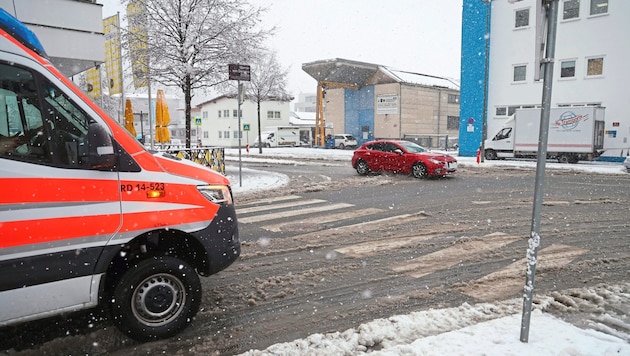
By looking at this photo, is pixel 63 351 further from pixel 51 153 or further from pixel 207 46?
pixel 207 46

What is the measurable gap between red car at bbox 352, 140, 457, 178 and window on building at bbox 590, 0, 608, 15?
17.6 m

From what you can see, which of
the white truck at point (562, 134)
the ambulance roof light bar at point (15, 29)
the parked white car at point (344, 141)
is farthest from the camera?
the parked white car at point (344, 141)

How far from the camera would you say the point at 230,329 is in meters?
3.87

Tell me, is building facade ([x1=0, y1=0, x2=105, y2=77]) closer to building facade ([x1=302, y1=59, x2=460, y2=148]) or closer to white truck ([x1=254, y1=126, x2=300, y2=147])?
building facade ([x1=302, y1=59, x2=460, y2=148])

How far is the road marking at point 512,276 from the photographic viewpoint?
4664 mm

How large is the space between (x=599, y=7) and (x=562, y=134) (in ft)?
29.4

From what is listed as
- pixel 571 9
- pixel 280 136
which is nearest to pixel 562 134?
pixel 571 9

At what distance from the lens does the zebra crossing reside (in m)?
5.03

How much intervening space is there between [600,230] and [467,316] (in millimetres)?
5039

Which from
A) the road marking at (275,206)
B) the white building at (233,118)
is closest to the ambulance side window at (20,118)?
the road marking at (275,206)

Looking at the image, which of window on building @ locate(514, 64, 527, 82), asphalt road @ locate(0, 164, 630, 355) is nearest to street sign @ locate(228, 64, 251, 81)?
asphalt road @ locate(0, 164, 630, 355)

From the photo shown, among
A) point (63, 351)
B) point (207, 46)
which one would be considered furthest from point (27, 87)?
point (207, 46)

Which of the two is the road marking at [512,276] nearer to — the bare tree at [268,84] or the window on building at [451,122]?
the bare tree at [268,84]

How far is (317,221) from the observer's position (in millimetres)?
8516
